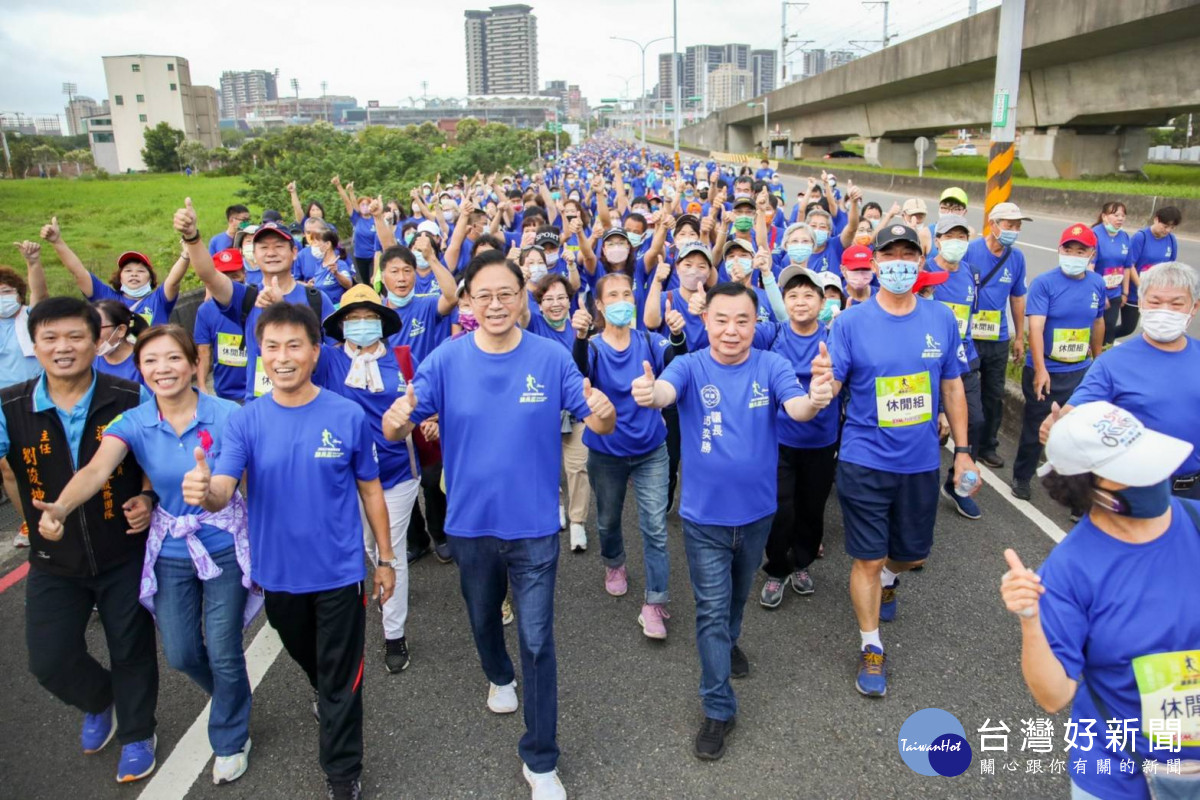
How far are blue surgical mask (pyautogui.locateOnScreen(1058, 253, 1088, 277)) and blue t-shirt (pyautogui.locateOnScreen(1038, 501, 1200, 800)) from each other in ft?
12.8

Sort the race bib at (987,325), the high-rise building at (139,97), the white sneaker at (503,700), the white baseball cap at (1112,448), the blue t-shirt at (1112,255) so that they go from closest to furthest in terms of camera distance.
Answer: the white baseball cap at (1112,448)
the white sneaker at (503,700)
the race bib at (987,325)
the blue t-shirt at (1112,255)
the high-rise building at (139,97)

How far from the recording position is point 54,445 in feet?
11.0

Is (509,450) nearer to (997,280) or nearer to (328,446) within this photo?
(328,446)

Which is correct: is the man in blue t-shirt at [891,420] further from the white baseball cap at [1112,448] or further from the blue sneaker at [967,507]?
the blue sneaker at [967,507]

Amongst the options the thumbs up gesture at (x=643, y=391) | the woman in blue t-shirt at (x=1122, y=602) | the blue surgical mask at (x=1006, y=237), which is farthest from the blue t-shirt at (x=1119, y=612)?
the blue surgical mask at (x=1006, y=237)

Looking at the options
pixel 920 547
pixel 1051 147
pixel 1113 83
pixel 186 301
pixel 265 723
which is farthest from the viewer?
pixel 1051 147

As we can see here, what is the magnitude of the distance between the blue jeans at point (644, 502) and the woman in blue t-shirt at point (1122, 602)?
2.40 m

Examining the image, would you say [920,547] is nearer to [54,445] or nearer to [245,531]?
[245,531]

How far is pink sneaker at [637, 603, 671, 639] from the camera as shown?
14.1ft

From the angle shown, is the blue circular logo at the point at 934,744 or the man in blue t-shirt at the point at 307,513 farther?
the blue circular logo at the point at 934,744

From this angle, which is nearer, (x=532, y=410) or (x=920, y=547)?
(x=532, y=410)

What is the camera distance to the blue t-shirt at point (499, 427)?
126 inches

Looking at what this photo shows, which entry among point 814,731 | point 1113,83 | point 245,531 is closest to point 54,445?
point 245,531

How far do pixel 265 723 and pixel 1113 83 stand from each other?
2708 centimetres
